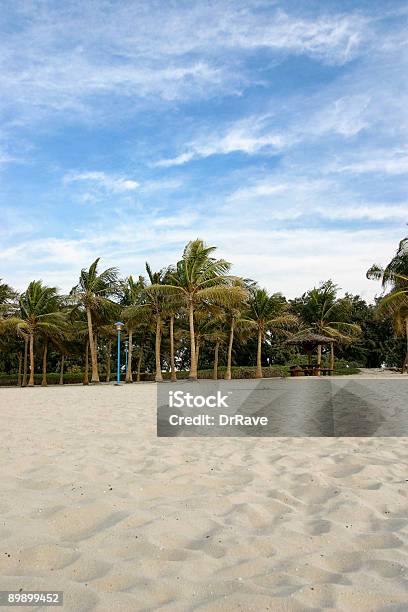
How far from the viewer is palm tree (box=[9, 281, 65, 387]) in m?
26.3

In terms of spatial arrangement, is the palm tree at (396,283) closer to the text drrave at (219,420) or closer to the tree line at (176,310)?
the tree line at (176,310)

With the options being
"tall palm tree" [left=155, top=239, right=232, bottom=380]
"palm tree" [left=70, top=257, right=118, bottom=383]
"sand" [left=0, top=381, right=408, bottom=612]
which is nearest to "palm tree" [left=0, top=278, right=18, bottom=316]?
"palm tree" [left=70, top=257, right=118, bottom=383]

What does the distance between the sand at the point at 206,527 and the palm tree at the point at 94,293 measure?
67.6ft

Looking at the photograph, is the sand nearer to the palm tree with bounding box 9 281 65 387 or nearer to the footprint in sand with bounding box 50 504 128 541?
the footprint in sand with bounding box 50 504 128 541

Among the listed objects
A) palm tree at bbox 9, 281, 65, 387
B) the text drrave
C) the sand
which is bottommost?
the text drrave

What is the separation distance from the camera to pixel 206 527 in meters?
2.79

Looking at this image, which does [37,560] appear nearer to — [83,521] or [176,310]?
[83,521]

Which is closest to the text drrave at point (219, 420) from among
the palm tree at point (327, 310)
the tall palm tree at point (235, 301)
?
the tall palm tree at point (235, 301)

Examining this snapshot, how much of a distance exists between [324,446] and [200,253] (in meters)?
17.7

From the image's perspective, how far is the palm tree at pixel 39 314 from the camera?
2627 centimetres

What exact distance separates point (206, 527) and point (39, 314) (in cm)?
2592
